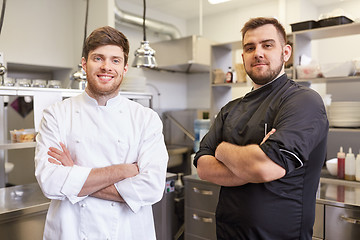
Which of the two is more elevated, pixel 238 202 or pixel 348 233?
pixel 238 202

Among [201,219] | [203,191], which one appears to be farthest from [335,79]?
[201,219]

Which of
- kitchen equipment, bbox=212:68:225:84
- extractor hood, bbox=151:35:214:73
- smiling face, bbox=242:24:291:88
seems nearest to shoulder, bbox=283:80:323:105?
smiling face, bbox=242:24:291:88

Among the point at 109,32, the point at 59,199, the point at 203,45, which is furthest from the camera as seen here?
the point at 203,45

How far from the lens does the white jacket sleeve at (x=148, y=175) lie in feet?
4.87

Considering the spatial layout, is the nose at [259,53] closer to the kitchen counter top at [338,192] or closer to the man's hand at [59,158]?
the man's hand at [59,158]

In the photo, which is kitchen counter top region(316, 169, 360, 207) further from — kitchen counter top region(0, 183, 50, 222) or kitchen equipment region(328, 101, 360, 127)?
kitchen counter top region(0, 183, 50, 222)

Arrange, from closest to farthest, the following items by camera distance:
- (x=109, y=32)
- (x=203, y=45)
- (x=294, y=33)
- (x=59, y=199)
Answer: (x=59, y=199) < (x=109, y=32) < (x=294, y=33) < (x=203, y=45)

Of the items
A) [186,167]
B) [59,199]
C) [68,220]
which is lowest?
[186,167]

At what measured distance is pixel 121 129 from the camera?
5.35ft

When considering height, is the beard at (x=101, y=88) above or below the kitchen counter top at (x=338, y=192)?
above

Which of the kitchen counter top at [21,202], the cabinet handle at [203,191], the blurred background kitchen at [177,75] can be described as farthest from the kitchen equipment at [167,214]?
the kitchen counter top at [21,202]

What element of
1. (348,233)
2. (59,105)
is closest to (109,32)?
(59,105)

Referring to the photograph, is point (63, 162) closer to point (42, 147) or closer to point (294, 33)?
point (42, 147)

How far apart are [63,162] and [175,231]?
6.32 ft
